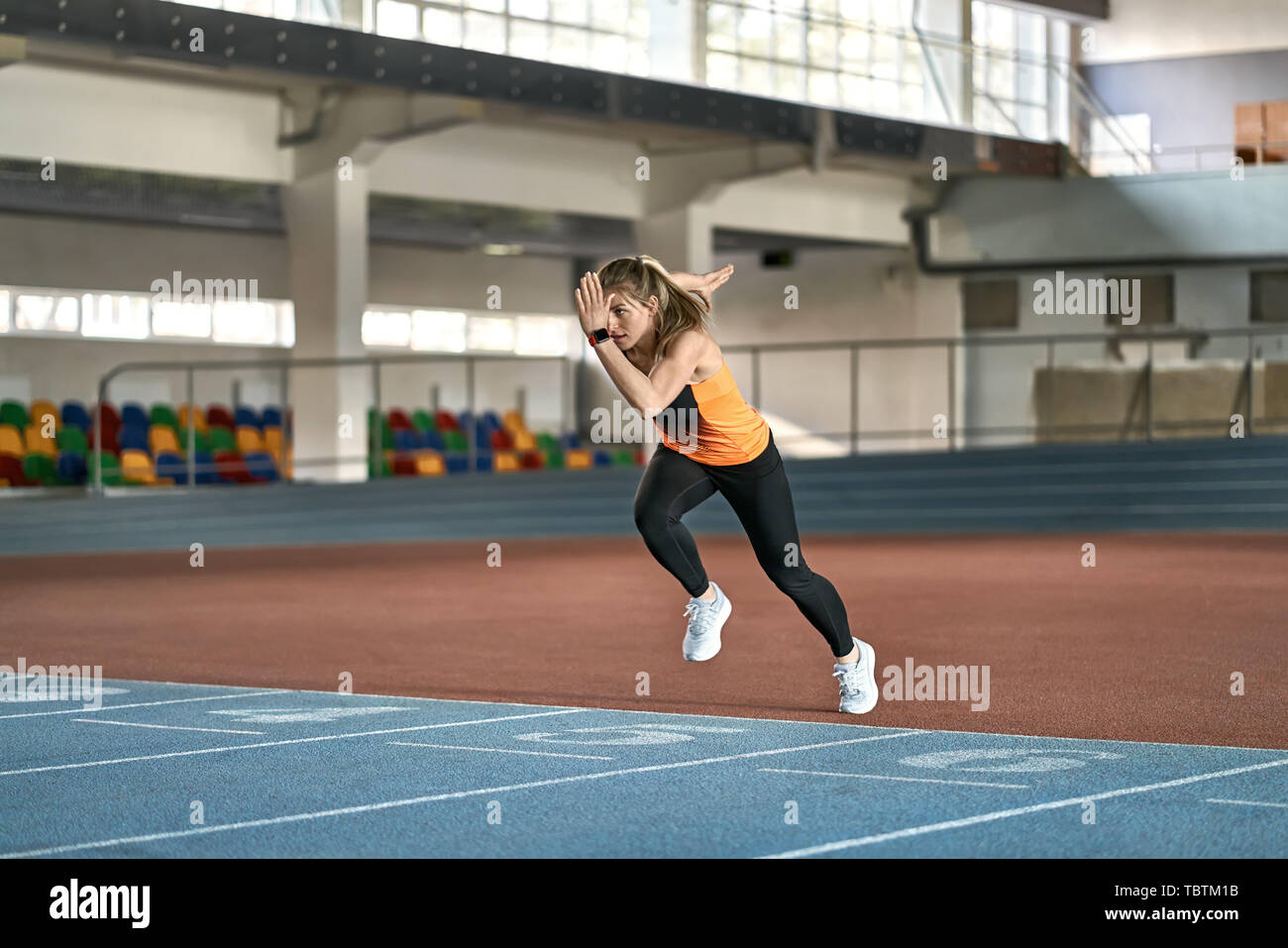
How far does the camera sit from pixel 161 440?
18.2m

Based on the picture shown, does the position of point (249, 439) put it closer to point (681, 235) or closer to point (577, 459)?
point (577, 459)

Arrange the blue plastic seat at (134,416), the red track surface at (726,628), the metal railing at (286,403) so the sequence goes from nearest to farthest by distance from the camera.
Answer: the red track surface at (726,628)
the metal railing at (286,403)
the blue plastic seat at (134,416)

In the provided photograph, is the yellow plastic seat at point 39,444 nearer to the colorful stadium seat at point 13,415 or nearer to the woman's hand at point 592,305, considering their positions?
the colorful stadium seat at point 13,415

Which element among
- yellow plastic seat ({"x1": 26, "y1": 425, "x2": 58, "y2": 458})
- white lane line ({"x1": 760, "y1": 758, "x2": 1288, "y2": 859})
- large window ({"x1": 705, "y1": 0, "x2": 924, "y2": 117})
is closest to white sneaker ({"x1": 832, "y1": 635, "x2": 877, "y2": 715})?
white lane line ({"x1": 760, "y1": 758, "x2": 1288, "y2": 859})

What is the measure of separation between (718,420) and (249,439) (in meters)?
15.5

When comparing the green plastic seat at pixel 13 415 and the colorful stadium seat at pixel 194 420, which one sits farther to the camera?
the colorful stadium seat at pixel 194 420

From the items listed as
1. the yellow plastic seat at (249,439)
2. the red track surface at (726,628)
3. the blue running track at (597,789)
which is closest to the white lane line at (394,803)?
the blue running track at (597,789)

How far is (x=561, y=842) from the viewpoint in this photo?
385 centimetres

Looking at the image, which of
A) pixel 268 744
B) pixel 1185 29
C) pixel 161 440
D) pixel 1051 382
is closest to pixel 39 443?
pixel 161 440

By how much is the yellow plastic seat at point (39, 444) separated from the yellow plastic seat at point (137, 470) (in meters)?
1.47

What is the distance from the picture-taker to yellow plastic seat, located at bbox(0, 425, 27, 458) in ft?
58.3

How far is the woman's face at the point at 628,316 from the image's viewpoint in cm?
518

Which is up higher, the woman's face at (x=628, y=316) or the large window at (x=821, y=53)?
the large window at (x=821, y=53)
